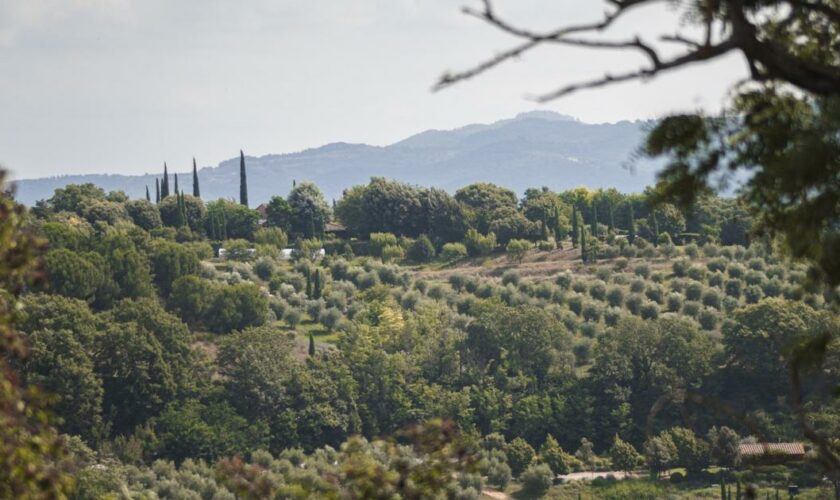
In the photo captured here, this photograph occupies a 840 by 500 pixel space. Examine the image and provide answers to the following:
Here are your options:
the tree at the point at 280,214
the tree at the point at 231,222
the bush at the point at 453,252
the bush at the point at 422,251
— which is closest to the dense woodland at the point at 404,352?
the bush at the point at 453,252

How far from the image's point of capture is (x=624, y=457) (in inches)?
2039

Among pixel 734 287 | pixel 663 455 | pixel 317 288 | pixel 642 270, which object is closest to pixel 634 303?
pixel 642 270

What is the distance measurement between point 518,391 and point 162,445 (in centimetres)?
1608

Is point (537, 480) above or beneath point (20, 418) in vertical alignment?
beneath

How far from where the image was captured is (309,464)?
5038 cm

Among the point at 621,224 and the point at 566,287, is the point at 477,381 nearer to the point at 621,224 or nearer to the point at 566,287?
the point at 566,287

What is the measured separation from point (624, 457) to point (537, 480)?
3.77m

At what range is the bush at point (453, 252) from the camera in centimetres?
8488

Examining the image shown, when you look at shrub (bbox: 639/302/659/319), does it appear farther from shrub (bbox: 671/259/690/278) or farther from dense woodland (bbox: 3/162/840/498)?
shrub (bbox: 671/259/690/278)

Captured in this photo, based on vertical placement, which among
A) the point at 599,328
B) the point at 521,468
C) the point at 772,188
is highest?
the point at 772,188

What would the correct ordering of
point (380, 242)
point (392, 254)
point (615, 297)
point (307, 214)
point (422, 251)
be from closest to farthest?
1. point (615, 297)
2. point (392, 254)
3. point (380, 242)
4. point (422, 251)
5. point (307, 214)

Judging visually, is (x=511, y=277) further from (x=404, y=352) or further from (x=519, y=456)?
(x=519, y=456)

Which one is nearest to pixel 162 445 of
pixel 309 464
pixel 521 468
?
Answer: pixel 309 464

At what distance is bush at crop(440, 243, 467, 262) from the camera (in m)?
84.9
